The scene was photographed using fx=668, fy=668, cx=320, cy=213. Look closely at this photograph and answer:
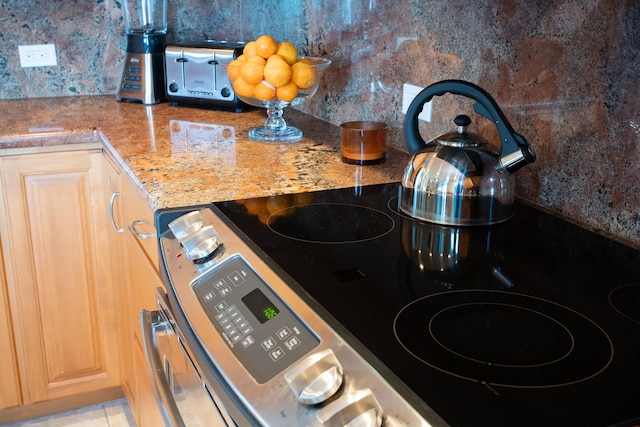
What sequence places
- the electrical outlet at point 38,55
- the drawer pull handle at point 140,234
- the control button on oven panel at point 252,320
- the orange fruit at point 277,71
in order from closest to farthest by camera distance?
the control button on oven panel at point 252,320 → the drawer pull handle at point 140,234 → the orange fruit at point 277,71 → the electrical outlet at point 38,55

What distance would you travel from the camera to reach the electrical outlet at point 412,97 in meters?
1.61

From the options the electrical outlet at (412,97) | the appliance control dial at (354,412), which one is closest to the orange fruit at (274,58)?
the electrical outlet at (412,97)

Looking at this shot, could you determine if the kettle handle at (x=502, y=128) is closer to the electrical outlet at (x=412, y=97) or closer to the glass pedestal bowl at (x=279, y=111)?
the electrical outlet at (x=412, y=97)

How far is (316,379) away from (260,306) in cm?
23

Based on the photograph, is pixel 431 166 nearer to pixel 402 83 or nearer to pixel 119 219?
pixel 402 83

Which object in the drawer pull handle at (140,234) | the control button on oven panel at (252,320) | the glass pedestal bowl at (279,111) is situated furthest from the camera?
the glass pedestal bowl at (279,111)

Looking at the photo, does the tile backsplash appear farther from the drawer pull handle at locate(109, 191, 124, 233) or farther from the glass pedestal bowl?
the drawer pull handle at locate(109, 191, 124, 233)

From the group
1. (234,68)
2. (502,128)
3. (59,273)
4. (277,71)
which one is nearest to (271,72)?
(277,71)

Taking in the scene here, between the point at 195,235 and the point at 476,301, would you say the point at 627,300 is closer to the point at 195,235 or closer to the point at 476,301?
the point at 476,301

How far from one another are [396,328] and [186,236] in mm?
472

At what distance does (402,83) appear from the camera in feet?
5.57

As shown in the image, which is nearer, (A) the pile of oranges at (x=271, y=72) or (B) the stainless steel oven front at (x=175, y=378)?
(B) the stainless steel oven front at (x=175, y=378)

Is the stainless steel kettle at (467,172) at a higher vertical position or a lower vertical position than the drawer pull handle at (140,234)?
higher

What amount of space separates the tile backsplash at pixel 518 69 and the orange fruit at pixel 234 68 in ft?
1.11
